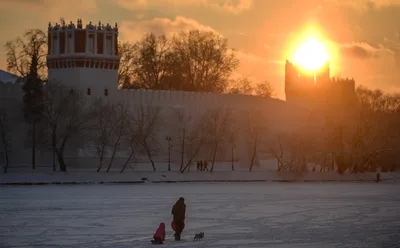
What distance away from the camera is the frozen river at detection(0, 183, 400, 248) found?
23.5m

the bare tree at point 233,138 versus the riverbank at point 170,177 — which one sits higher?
the bare tree at point 233,138

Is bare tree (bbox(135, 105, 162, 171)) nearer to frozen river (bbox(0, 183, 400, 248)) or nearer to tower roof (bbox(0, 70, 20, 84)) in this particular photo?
frozen river (bbox(0, 183, 400, 248))

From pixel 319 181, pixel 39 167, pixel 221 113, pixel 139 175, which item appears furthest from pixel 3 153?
pixel 319 181

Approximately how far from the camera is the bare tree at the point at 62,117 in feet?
172

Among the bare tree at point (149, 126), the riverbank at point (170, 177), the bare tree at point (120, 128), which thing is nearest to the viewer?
the riverbank at point (170, 177)

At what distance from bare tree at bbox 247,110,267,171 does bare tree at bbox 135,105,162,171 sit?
670 centimetres

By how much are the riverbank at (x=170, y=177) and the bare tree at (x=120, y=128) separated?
6.15 feet

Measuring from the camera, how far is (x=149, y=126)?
55.6 m

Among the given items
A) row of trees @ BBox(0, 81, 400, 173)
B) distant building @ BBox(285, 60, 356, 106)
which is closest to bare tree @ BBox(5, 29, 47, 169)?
row of trees @ BBox(0, 81, 400, 173)

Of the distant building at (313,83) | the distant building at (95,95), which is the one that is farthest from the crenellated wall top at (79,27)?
the distant building at (313,83)

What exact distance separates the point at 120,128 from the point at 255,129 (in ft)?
36.9

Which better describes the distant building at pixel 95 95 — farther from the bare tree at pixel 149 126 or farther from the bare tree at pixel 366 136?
the bare tree at pixel 366 136

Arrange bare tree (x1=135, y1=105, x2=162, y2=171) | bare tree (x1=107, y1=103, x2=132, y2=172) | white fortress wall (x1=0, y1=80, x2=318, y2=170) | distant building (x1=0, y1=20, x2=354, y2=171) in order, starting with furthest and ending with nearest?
white fortress wall (x1=0, y1=80, x2=318, y2=170), distant building (x1=0, y1=20, x2=354, y2=171), bare tree (x1=135, y1=105, x2=162, y2=171), bare tree (x1=107, y1=103, x2=132, y2=172)

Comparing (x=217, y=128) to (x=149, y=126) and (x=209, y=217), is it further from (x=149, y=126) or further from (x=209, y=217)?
(x=209, y=217)
